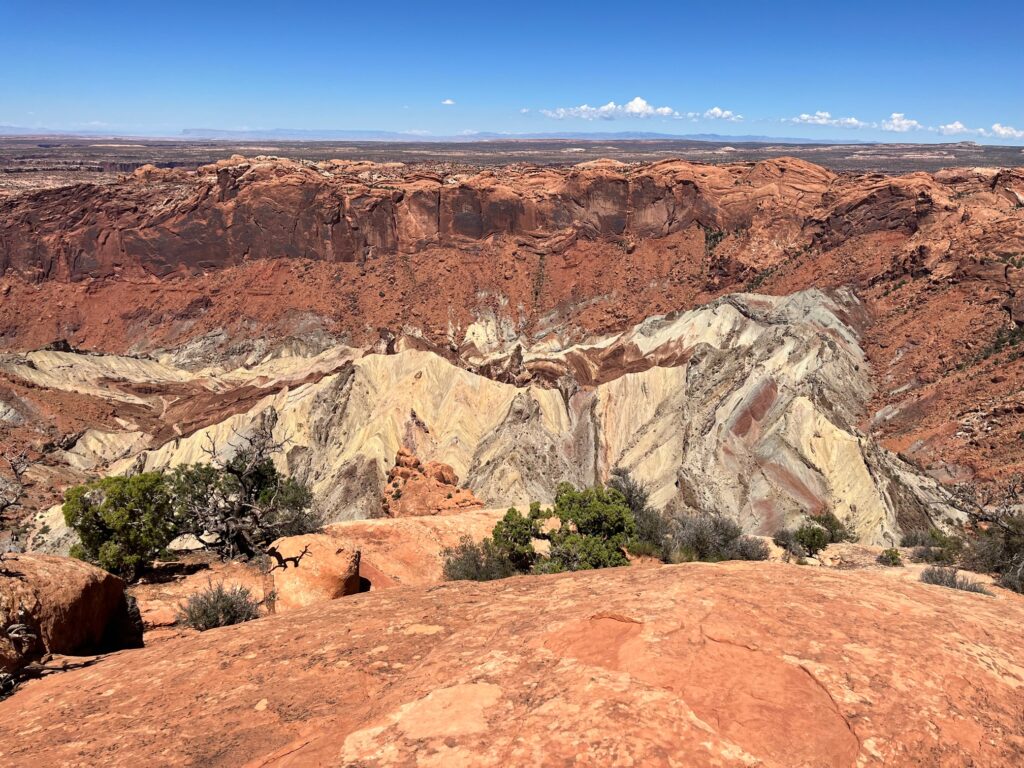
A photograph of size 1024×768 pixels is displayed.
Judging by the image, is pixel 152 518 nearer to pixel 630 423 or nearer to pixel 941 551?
pixel 941 551

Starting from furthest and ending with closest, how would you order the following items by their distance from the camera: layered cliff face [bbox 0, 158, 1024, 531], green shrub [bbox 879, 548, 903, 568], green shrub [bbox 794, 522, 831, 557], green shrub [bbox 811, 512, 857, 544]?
layered cliff face [bbox 0, 158, 1024, 531] < green shrub [bbox 811, 512, 857, 544] < green shrub [bbox 794, 522, 831, 557] < green shrub [bbox 879, 548, 903, 568]

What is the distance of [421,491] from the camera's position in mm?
35062

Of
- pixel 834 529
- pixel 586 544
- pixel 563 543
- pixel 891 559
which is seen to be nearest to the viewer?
pixel 586 544

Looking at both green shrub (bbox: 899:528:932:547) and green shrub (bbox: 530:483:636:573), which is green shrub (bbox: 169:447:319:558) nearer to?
green shrub (bbox: 530:483:636:573)

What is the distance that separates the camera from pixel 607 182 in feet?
273

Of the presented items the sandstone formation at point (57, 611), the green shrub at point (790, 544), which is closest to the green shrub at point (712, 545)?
the green shrub at point (790, 544)

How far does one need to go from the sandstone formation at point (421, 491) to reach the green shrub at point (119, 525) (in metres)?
16.1

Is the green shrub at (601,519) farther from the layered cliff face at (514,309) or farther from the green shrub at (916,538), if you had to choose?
the layered cliff face at (514,309)

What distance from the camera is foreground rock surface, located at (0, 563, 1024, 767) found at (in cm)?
582

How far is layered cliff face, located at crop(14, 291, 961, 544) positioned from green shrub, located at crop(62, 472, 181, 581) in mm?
16468

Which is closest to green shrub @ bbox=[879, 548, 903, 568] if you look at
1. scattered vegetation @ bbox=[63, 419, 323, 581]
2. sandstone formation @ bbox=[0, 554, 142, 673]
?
scattered vegetation @ bbox=[63, 419, 323, 581]

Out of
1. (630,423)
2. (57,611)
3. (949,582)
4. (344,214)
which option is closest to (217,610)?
(57,611)

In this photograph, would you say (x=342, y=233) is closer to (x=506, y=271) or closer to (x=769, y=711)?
(x=506, y=271)

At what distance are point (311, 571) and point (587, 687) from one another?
34.0ft
